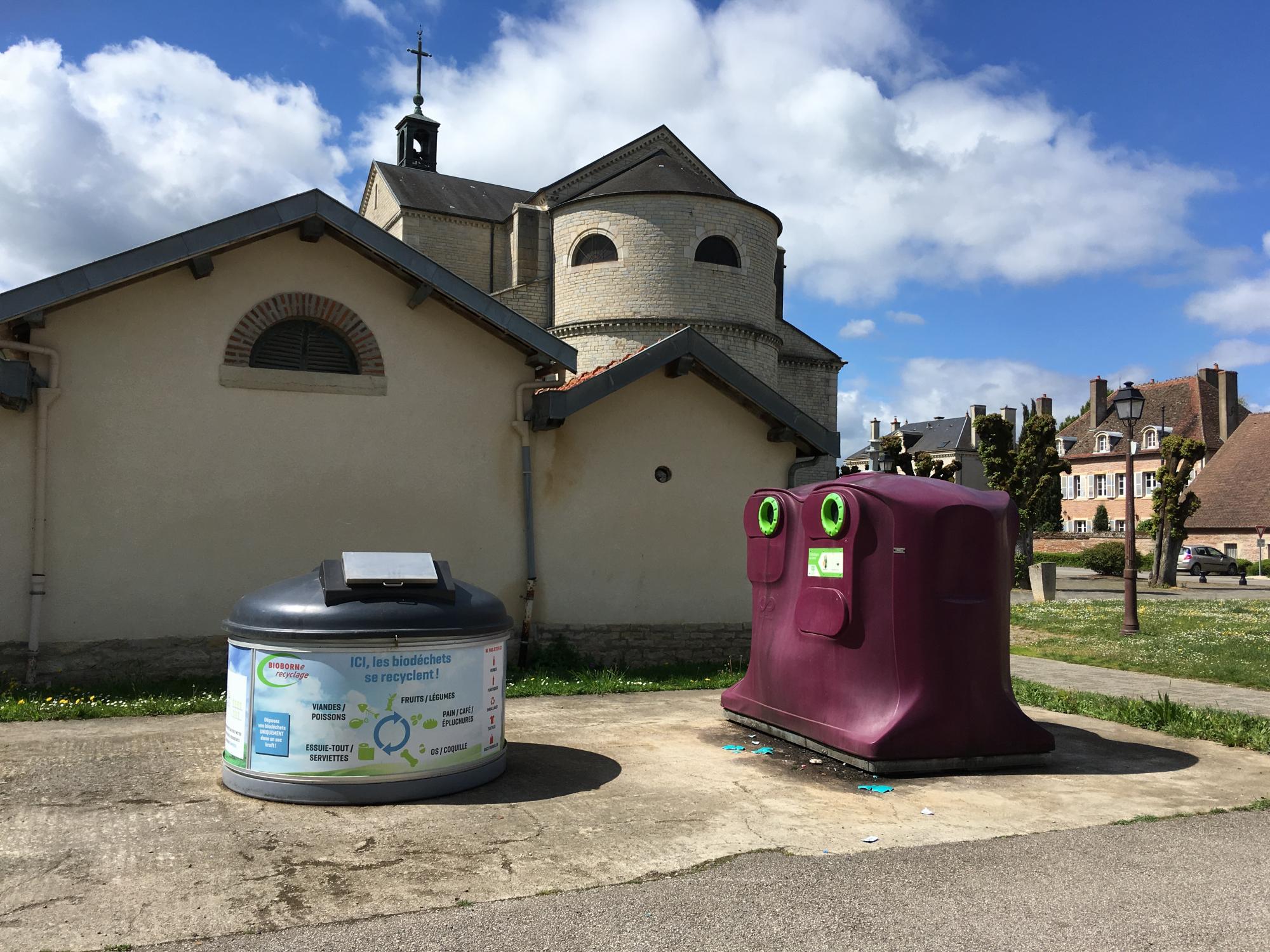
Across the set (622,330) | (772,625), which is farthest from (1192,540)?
(772,625)

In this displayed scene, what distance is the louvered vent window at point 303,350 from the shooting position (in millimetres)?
9922

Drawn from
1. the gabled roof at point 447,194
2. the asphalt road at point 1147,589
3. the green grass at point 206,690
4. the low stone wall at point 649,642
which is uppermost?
the gabled roof at point 447,194

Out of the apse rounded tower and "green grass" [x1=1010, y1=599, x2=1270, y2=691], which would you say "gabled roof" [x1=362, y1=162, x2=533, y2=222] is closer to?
the apse rounded tower

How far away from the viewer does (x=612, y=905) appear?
4145mm

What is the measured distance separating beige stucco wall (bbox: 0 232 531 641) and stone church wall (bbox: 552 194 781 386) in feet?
80.4

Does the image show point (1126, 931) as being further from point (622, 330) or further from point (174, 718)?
point (622, 330)

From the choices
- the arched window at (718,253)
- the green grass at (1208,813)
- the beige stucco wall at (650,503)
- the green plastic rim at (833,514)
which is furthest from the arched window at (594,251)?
the green grass at (1208,813)

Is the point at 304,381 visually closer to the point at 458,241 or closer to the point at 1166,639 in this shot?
the point at 1166,639

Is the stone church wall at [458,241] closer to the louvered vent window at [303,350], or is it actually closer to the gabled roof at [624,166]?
the gabled roof at [624,166]

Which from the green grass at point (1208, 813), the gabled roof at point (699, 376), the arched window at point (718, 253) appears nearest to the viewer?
the green grass at point (1208, 813)

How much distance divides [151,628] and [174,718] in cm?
156

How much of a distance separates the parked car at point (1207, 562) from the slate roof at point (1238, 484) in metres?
4.16

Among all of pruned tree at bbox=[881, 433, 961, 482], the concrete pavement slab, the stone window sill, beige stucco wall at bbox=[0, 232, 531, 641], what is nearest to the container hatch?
the concrete pavement slab

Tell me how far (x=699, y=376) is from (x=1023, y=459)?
21.5 meters
